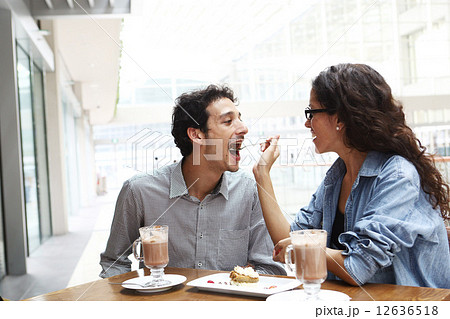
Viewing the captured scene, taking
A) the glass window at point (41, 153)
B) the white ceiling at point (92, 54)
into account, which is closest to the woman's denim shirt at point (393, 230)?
the white ceiling at point (92, 54)

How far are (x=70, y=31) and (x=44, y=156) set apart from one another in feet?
6.21

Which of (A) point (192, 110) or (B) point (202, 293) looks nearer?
(B) point (202, 293)

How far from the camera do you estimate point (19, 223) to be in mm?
4059

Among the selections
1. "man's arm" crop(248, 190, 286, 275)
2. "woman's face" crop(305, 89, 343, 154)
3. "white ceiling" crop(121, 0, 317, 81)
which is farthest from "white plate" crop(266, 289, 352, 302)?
"white ceiling" crop(121, 0, 317, 81)

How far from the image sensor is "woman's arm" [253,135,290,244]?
1646 millimetres

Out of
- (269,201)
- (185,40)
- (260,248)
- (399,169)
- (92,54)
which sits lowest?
(260,248)

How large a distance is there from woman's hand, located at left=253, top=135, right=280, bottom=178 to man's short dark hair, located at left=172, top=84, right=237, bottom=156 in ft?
0.95

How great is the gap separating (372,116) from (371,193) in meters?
0.23

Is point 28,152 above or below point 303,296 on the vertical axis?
above

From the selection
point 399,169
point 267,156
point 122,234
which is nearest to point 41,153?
point 122,234

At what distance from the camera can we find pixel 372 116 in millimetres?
1438

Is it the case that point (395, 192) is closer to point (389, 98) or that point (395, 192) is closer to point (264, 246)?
point (389, 98)

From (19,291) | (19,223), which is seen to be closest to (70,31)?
(19,223)

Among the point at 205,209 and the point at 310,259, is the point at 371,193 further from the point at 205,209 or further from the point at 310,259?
the point at 205,209
